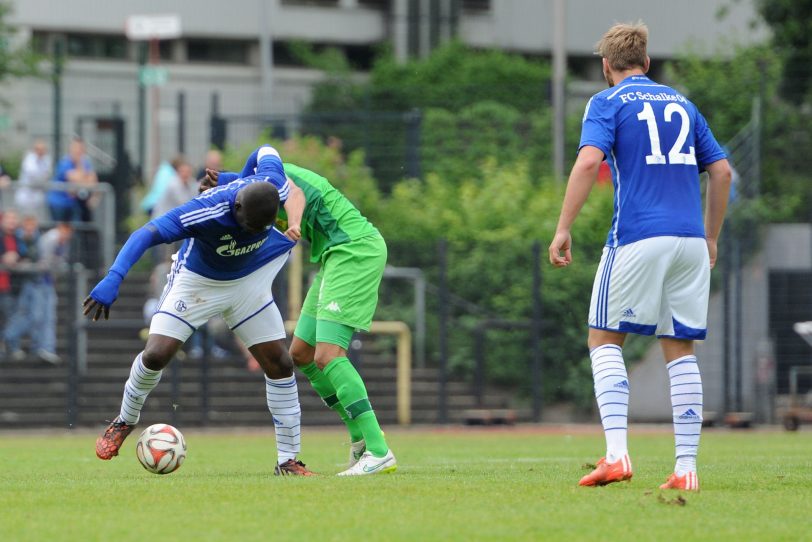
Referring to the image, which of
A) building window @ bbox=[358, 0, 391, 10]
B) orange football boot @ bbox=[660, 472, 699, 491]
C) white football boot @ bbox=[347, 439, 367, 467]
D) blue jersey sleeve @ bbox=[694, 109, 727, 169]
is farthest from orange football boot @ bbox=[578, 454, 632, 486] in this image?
building window @ bbox=[358, 0, 391, 10]

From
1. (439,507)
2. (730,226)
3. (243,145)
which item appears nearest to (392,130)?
(243,145)

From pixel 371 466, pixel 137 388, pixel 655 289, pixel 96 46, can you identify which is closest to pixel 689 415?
pixel 655 289

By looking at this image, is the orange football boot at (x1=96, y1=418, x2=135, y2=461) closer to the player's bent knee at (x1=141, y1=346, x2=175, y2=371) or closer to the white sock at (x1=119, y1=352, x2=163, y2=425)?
the white sock at (x1=119, y1=352, x2=163, y2=425)

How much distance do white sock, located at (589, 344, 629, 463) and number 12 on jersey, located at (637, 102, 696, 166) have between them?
1.05 m

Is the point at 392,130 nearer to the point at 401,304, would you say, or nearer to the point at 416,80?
the point at 401,304

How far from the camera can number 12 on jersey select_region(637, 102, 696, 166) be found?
28.0ft

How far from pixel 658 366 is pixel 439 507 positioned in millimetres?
15680

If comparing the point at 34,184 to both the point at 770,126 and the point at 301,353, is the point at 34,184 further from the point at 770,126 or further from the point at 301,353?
the point at 301,353

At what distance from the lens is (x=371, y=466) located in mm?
9977

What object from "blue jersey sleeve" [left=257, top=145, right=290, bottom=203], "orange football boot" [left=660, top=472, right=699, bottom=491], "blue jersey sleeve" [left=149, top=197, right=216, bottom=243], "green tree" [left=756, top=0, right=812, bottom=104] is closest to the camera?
"orange football boot" [left=660, top=472, right=699, bottom=491]

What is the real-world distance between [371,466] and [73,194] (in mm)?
14003

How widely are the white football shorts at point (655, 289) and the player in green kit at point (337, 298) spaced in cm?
210

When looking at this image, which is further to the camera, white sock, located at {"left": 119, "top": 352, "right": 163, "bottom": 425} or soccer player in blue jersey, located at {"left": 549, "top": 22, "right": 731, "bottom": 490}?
white sock, located at {"left": 119, "top": 352, "right": 163, "bottom": 425}

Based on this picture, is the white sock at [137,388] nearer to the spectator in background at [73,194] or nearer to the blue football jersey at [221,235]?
the blue football jersey at [221,235]
